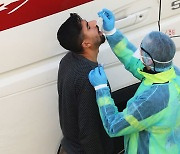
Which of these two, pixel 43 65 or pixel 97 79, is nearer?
pixel 97 79

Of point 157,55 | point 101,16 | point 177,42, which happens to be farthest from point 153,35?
point 177,42

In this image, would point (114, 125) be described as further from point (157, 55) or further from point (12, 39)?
point (12, 39)

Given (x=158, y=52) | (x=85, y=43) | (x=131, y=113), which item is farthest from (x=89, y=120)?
(x=158, y=52)

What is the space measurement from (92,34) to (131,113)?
23.1 inches

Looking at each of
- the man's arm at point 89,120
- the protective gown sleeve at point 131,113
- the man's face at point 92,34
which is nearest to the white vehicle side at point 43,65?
the man's face at point 92,34

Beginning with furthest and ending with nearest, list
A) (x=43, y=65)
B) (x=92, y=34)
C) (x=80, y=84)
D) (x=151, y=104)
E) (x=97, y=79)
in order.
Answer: (x=43, y=65) → (x=92, y=34) → (x=80, y=84) → (x=97, y=79) → (x=151, y=104)

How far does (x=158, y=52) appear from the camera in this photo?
2494mm

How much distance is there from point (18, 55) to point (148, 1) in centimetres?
91

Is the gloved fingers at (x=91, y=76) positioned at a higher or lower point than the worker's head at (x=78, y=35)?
lower

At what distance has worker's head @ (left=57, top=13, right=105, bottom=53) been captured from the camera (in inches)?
108

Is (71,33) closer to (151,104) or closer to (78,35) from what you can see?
(78,35)

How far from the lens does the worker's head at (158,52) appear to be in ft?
8.20

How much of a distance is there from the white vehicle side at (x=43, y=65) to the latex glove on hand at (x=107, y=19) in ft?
0.46

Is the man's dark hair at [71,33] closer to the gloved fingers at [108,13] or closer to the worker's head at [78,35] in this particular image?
the worker's head at [78,35]
